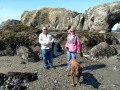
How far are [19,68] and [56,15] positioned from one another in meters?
124

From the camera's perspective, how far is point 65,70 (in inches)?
742

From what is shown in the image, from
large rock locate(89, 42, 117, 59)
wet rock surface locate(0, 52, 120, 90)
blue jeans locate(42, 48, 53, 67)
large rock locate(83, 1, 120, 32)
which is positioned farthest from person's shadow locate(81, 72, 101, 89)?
large rock locate(83, 1, 120, 32)

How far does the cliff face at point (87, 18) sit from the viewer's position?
292 ft

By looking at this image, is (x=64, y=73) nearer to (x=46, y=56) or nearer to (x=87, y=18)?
(x=46, y=56)

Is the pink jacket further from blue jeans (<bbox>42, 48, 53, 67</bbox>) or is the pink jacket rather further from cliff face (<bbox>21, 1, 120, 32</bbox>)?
cliff face (<bbox>21, 1, 120, 32</bbox>)

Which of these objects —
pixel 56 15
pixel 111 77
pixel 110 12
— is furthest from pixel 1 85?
pixel 56 15

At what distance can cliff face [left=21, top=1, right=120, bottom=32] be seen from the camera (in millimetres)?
88875

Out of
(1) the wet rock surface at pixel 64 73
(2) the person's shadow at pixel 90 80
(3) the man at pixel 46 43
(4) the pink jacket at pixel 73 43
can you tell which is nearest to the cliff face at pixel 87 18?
(1) the wet rock surface at pixel 64 73

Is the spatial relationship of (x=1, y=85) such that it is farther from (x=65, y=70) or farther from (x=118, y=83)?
(x=118, y=83)

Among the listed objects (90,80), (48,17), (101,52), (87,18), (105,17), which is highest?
(48,17)

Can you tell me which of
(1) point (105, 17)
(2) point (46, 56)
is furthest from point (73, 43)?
(1) point (105, 17)

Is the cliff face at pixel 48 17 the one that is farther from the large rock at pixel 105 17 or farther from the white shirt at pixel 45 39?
the white shirt at pixel 45 39

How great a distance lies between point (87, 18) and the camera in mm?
103250

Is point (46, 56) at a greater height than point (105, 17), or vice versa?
point (105, 17)
